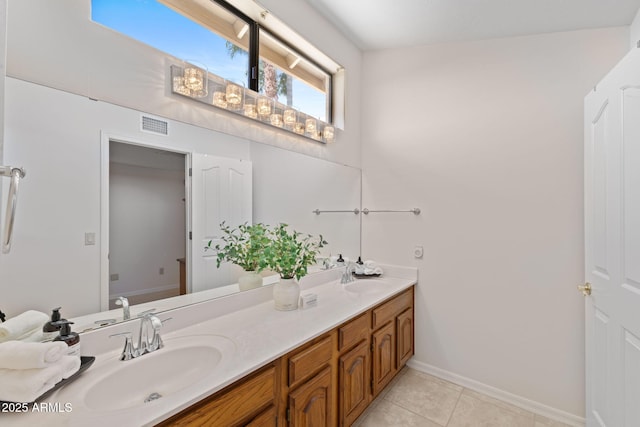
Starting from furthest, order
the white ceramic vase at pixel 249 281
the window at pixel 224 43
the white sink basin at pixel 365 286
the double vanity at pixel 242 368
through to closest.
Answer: the white sink basin at pixel 365 286
the white ceramic vase at pixel 249 281
the window at pixel 224 43
the double vanity at pixel 242 368

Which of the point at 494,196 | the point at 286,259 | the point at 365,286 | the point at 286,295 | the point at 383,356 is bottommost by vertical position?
the point at 383,356

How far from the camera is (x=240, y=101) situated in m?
1.68

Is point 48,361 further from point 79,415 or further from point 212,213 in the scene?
point 212,213

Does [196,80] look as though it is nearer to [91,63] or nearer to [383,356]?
[91,63]

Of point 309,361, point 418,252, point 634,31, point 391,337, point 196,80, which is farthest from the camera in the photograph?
point 418,252

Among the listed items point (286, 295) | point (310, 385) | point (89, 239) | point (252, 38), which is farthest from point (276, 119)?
point (310, 385)

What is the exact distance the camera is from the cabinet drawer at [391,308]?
1.88 m

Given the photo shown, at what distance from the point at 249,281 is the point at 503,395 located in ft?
6.52

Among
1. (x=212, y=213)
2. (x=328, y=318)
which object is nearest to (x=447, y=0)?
Answer: (x=212, y=213)

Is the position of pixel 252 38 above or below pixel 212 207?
above

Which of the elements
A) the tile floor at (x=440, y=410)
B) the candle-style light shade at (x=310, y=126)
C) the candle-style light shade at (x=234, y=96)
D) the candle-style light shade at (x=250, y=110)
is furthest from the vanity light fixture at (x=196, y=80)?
the tile floor at (x=440, y=410)

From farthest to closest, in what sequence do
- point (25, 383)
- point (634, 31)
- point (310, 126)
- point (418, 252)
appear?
point (418, 252) < point (310, 126) < point (634, 31) < point (25, 383)

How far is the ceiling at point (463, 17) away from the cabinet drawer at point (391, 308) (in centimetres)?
200

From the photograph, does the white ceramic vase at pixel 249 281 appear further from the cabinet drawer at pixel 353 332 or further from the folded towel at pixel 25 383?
the folded towel at pixel 25 383
